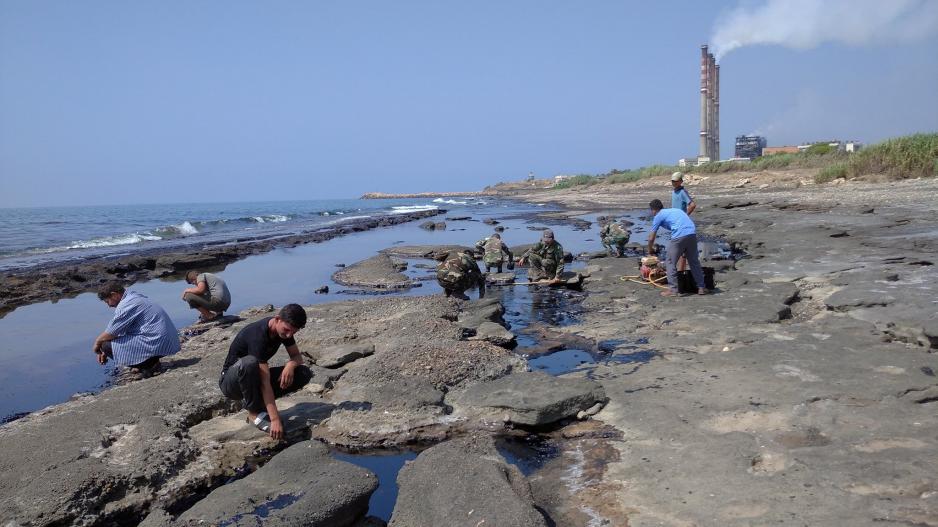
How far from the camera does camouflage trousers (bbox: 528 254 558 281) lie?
10.6 meters

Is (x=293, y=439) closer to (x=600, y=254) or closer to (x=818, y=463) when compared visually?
(x=818, y=463)

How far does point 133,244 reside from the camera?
26656 millimetres

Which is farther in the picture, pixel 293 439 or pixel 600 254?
pixel 600 254

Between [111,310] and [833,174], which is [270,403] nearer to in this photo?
[111,310]

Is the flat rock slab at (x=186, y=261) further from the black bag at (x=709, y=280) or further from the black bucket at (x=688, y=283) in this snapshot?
the black bag at (x=709, y=280)

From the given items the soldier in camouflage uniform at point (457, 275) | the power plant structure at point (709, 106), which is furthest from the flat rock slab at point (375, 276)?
the power plant structure at point (709, 106)

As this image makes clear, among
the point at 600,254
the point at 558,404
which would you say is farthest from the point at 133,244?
the point at 558,404

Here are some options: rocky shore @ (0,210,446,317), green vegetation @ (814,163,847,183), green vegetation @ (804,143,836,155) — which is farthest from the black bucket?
green vegetation @ (804,143,836,155)

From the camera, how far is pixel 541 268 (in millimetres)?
10844

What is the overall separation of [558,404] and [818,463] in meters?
1.75

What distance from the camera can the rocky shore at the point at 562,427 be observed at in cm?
307

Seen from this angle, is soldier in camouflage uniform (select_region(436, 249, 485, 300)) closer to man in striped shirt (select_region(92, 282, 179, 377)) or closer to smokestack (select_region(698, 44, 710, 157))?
man in striped shirt (select_region(92, 282, 179, 377))

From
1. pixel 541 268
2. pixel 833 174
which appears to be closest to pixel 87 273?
pixel 541 268

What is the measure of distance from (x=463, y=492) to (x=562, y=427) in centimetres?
137
